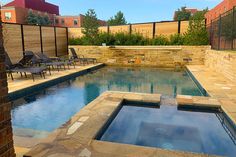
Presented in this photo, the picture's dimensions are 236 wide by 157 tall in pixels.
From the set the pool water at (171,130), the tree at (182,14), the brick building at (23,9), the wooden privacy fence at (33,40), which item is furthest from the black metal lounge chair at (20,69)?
the tree at (182,14)

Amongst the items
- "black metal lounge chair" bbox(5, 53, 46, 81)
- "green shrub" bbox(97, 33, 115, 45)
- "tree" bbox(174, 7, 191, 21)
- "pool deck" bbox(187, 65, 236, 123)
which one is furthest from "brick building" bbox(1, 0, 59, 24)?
"tree" bbox(174, 7, 191, 21)

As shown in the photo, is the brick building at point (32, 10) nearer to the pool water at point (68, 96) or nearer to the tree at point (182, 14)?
the tree at point (182, 14)

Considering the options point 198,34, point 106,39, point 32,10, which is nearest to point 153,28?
point 198,34

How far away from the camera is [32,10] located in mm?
42500

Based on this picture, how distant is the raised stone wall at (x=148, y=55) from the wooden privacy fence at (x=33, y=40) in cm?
174

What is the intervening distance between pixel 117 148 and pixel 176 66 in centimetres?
1084

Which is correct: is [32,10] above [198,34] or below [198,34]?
above

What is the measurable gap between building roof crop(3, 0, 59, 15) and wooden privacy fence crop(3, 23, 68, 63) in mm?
35222

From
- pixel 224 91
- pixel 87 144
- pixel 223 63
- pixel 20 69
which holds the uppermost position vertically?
pixel 223 63

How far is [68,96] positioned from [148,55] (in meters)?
7.85

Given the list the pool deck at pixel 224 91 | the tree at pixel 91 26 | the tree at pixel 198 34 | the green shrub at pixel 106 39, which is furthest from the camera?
the green shrub at pixel 106 39

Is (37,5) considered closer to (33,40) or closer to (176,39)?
(33,40)

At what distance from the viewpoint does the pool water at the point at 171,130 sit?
3.54 meters

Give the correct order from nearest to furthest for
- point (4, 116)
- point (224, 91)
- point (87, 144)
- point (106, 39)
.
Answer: point (4, 116) < point (87, 144) < point (224, 91) < point (106, 39)
